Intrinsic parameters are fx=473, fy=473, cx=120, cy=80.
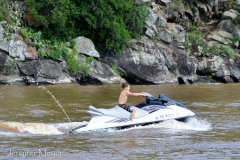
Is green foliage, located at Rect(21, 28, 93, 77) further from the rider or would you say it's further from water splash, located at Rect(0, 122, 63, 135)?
the rider

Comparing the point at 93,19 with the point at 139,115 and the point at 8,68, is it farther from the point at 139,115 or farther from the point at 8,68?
the point at 139,115

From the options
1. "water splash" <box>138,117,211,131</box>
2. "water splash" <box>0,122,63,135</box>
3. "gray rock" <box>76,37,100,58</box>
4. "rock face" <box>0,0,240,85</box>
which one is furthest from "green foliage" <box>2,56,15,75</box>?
"water splash" <box>138,117,211,131</box>

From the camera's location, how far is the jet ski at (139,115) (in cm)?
1225

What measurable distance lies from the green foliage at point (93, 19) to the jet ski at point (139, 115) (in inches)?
787

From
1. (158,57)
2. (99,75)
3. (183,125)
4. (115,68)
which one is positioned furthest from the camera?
(158,57)

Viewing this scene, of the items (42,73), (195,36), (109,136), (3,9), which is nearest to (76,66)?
(42,73)

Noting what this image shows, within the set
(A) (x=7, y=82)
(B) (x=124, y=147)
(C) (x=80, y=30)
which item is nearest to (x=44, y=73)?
(A) (x=7, y=82)

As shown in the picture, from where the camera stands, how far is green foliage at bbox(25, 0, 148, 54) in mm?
32094

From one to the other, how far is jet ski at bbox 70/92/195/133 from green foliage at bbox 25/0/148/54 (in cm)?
2000

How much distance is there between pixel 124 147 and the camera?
10.1m

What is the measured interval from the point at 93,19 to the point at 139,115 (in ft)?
71.2

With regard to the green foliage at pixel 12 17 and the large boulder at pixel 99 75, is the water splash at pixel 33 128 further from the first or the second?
the green foliage at pixel 12 17

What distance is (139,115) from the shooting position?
12.6m

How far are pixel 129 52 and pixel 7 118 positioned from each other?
20582 mm
